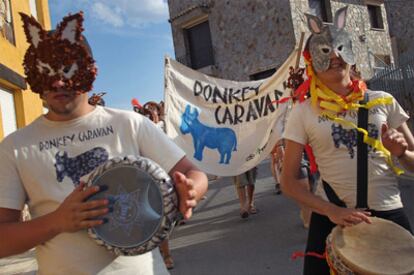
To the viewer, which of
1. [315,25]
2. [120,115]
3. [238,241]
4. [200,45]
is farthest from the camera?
[200,45]

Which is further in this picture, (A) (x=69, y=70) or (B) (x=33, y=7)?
(B) (x=33, y=7)

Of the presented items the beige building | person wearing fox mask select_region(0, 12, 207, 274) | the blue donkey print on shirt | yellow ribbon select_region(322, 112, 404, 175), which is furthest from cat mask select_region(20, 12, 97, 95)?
the beige building

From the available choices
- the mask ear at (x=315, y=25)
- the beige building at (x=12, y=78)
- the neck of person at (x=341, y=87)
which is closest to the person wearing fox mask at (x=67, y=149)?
the neck of person at (x=341, y=87)

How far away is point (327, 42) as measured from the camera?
291 cm

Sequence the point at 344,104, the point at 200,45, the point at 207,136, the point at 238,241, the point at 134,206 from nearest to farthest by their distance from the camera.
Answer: the point at 134,206, the point at 344,104, the point at 238,241, the point at 207,136, the point at 200,45

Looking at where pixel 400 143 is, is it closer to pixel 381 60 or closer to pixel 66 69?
pixel 66 69

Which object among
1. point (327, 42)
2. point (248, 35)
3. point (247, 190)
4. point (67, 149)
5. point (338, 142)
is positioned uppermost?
point (248, 35)

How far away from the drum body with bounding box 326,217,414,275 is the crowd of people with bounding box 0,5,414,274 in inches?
2.6

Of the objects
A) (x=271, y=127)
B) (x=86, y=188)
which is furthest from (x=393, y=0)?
(x=86, y=188)

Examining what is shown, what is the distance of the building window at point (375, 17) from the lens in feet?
85.9

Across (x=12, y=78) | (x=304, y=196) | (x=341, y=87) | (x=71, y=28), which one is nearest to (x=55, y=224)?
(x=71, y=28)

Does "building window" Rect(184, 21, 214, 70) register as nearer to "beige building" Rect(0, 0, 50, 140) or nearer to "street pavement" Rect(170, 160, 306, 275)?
"beige building" Rect(0, 0, 50, 140)

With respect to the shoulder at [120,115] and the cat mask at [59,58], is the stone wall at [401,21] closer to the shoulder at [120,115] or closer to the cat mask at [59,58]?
the shoulder at [120,115]

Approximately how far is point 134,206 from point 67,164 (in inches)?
13.9
